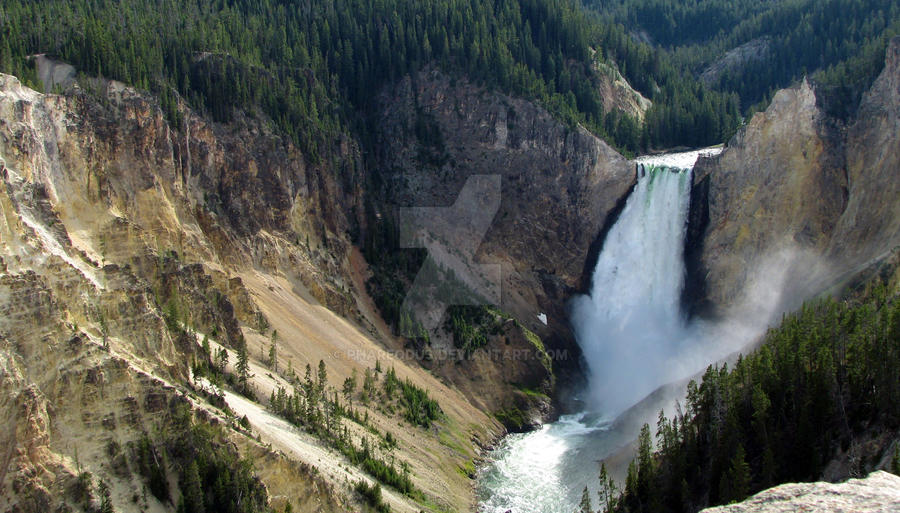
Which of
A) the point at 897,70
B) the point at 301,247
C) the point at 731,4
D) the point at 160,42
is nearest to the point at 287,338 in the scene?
the point at 301,247

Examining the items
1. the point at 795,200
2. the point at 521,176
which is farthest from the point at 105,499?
the point at 795,200

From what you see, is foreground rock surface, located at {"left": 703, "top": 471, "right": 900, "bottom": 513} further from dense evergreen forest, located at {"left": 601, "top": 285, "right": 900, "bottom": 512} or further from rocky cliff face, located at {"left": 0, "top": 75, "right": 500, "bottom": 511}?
rocky cliff face, located at {"left": 0, "top": 75, "right": 500, "bottom": 511}

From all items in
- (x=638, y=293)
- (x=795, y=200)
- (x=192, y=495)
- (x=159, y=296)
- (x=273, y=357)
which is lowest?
(x=638, y=293)

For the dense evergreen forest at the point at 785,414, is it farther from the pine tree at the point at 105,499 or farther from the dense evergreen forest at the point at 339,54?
the dense evergreen forest at the point at 339,54

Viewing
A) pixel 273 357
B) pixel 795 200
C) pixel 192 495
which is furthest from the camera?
pixel 795 200

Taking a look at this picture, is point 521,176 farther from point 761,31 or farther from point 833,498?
point 833,498

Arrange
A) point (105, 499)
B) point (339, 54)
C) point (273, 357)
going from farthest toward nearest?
point (339, 54), point (273, 357), point (105, 499)

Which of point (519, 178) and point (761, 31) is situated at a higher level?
point (761, 31)
